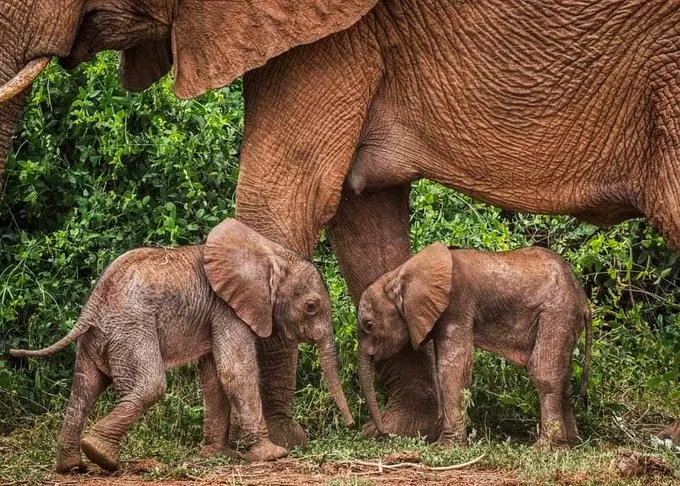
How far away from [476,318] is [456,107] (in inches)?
33.6

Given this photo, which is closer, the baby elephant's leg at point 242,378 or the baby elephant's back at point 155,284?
the baby elephant's back at point 155,284

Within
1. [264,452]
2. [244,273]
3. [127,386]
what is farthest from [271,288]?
[127,386]

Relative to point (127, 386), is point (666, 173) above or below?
above

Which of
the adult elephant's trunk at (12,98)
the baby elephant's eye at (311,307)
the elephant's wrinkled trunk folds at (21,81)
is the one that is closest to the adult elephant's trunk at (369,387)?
the baby elephant's eye at (311,307)

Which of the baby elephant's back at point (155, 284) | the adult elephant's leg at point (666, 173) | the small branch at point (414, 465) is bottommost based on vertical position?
the small branch at point (414, 465)

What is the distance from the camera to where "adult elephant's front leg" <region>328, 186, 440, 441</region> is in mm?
8445

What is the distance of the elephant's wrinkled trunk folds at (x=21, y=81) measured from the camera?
23.4 feet

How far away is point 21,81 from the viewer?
718 cm

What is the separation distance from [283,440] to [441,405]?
0.65 meters

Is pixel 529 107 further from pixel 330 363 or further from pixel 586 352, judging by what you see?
pixel 330 363

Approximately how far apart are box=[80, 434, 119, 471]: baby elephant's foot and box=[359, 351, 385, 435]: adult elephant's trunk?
Answer: 1167mm

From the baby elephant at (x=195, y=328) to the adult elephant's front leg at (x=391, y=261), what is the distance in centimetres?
86

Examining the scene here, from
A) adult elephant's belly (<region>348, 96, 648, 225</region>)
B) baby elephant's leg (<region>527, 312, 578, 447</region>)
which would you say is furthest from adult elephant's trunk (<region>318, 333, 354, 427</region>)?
baby elephant's leg (<region>527, 312, 578, 447</region>)

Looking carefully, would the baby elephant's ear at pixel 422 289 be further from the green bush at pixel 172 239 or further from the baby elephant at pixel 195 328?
the green bush at pixel 172 239
